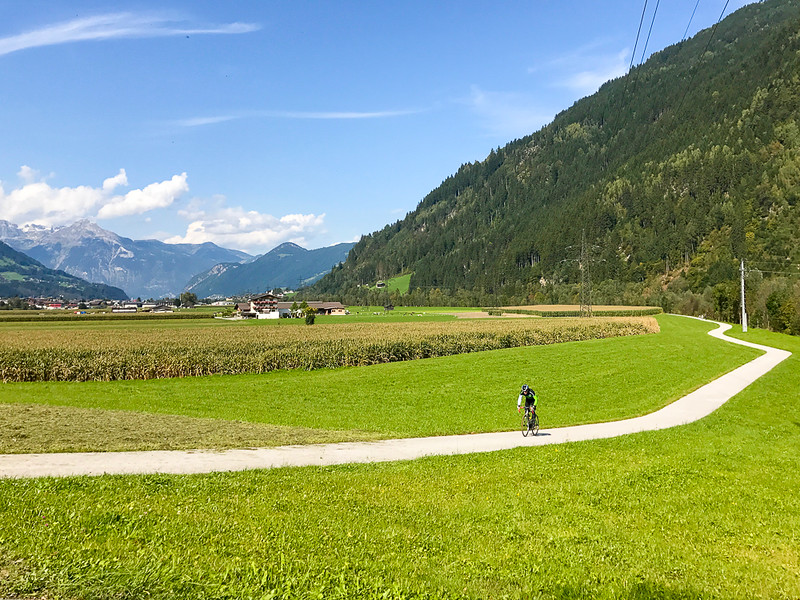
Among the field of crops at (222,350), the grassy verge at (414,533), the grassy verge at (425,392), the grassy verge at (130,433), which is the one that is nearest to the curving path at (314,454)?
the grassy verge at (130,433)

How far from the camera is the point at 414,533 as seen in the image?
31.2 feet

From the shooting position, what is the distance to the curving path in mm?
13992

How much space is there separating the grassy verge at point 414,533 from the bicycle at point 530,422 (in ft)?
22.3

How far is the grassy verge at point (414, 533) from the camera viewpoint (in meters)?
7.37

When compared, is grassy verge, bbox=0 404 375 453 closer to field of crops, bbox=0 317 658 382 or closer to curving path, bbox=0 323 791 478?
curving path, bbox=0 323 791 478

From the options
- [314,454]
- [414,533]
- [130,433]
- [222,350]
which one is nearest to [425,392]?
[314,454]

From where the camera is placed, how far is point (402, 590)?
24.1 feet

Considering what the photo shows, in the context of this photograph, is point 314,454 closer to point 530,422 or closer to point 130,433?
point 130,433

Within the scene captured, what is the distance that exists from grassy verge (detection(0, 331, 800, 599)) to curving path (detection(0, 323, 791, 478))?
187 cm

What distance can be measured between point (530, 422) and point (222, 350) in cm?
3316

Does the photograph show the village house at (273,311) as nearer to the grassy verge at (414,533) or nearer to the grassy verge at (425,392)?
the grassy verge at (425,392)

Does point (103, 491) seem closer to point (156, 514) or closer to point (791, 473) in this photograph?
point (156, 514)

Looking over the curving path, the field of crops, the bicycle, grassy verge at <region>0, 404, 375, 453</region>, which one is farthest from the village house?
the bicycle

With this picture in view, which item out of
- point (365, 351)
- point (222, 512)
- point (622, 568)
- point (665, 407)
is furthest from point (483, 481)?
point (365, 351)
